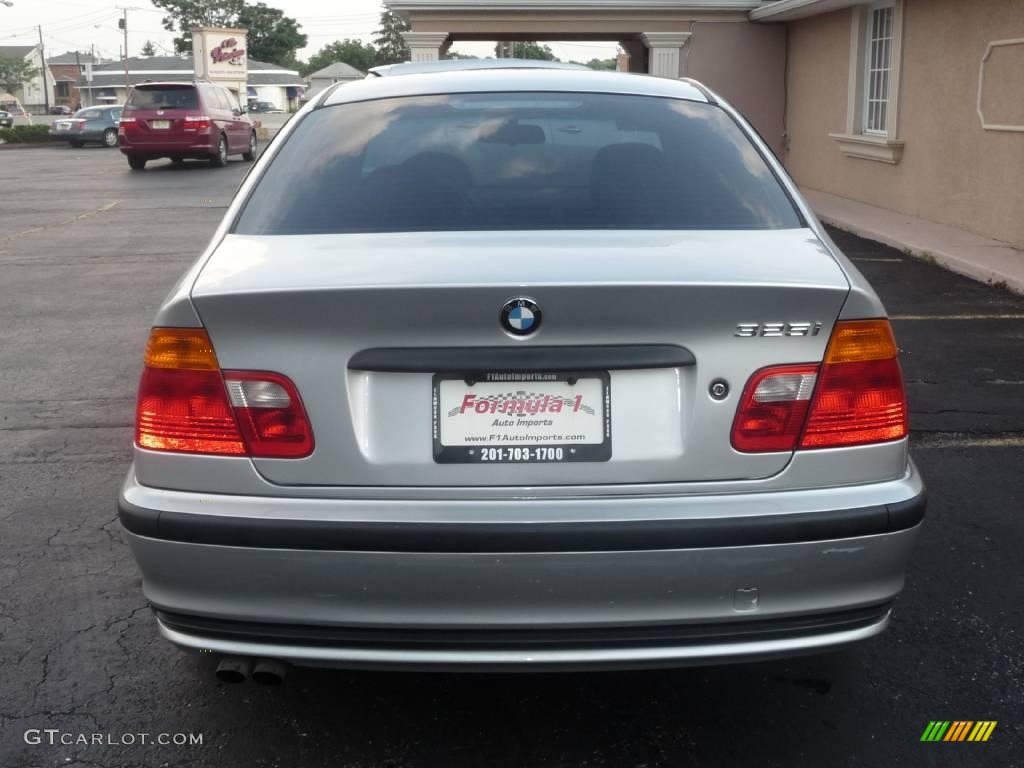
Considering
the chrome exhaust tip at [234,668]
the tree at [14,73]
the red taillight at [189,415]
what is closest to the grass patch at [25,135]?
the red taillight at [189,415]

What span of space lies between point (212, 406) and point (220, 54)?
5139 cm

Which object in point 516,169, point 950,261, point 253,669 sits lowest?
point 950,261

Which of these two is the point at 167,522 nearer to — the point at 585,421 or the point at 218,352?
the point at 218,352

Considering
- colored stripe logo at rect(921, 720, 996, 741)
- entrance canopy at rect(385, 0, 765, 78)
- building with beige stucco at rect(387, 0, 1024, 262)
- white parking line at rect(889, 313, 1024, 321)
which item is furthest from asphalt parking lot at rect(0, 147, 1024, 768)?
entrance canopy at rect(385, 0, 765, 78)

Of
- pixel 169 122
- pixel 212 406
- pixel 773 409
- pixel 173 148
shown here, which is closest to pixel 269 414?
pixel 212 406

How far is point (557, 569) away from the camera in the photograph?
7.90ft

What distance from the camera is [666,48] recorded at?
63.7 ft

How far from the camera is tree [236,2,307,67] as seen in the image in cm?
9869

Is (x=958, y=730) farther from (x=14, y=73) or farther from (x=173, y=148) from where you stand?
(x=14, y=73)

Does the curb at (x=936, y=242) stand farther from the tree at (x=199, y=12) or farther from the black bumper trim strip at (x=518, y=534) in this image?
the tree at (x=199, y=12)

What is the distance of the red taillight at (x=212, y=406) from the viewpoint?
8.18ft

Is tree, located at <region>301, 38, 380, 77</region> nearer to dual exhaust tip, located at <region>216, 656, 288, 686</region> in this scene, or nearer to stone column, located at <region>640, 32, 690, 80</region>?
stone column, located at <region>640, 32, 690, 80</region>

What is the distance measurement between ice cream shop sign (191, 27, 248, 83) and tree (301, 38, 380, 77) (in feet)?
174

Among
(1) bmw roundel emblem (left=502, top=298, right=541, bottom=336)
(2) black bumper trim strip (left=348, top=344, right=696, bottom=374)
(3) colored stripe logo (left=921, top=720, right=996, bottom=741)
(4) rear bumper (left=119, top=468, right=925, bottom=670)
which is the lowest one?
(3) colored stripe logo (left=921, top=720, right=996, bottom=741)
